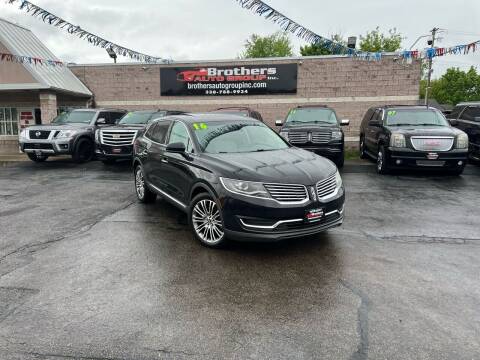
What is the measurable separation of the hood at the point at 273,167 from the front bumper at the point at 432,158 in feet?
16.4

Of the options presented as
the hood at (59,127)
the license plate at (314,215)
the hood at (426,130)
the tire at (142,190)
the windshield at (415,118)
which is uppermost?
the windshield at (415,118)

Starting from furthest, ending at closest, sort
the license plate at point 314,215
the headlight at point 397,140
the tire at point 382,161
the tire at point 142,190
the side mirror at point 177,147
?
the tire at point 382,161 < the headlight at point 397,140 < the tire at point 142,190 < the side mirror at point 177,147 < the license plate at point 314,215

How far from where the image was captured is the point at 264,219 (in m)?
4.24

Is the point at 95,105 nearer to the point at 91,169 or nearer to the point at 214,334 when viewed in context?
the point at 91,169

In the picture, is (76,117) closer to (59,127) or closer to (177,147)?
(59,127)

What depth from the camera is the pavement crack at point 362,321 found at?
8.94 feet

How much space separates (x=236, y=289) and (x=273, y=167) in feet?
5.31

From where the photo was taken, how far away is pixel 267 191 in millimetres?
4281

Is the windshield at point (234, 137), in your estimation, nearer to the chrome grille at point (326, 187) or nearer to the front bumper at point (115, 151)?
the chrome grille at point (326, 187)

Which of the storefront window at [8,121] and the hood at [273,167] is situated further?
the storefront window at [8,121]

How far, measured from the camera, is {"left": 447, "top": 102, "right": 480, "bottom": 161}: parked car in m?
11.2

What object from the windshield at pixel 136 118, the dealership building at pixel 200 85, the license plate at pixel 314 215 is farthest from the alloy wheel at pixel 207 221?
the dealership building at pixel 200 85

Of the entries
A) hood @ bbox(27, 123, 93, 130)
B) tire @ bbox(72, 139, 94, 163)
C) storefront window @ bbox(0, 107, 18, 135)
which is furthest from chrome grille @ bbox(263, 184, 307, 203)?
storefront window @ bbox(0, 107, 18, 135)

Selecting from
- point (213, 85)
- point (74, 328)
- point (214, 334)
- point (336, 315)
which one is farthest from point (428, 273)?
point (213, 85)
